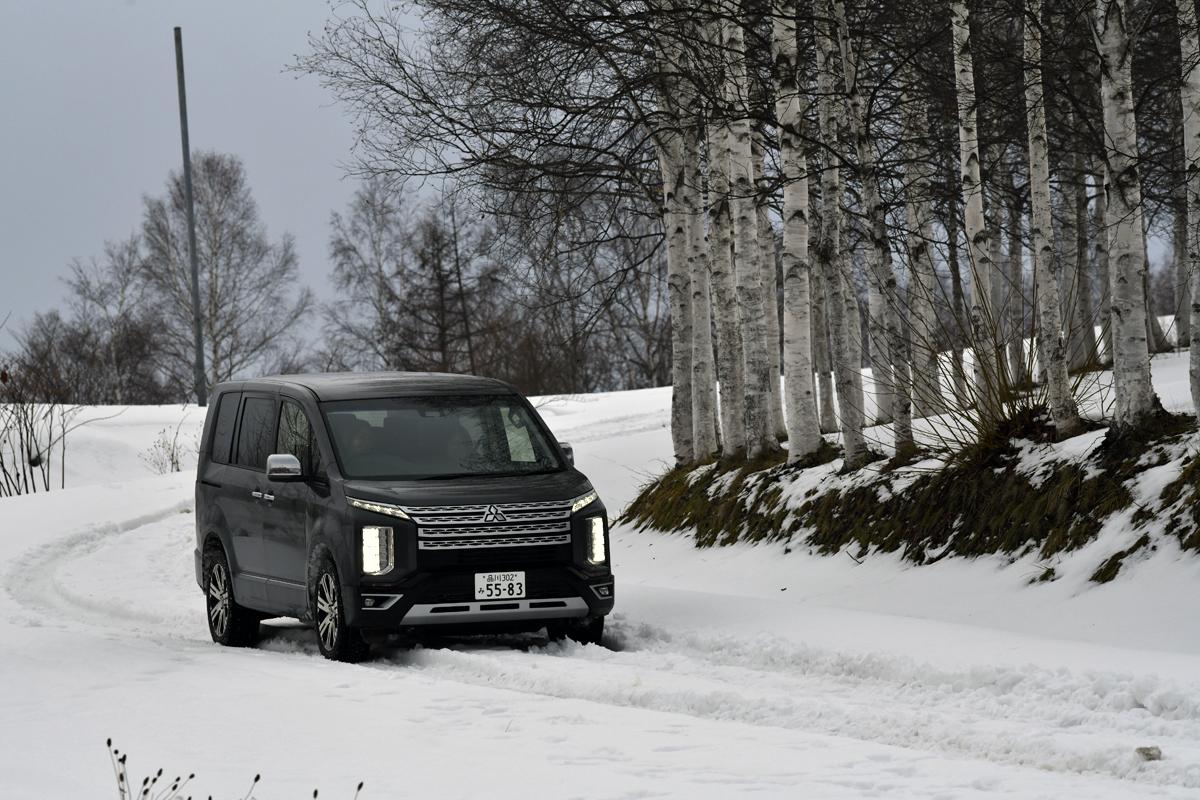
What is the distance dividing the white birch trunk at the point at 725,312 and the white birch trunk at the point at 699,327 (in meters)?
0.17

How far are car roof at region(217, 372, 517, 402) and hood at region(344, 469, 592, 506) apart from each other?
919 millimetres

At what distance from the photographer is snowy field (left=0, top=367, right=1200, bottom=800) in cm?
595

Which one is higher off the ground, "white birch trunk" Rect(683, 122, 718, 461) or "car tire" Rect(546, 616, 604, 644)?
"white birch trunk" Rect(683, 122, 718, 461)

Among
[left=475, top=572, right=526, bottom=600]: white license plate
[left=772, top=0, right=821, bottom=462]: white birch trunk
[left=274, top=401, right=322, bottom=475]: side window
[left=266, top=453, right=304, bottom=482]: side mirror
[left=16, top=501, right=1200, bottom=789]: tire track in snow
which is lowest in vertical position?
[left=16, top=501, right=1200, bottom=789]: tire track in snow

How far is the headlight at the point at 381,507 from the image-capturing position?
957 centimetres

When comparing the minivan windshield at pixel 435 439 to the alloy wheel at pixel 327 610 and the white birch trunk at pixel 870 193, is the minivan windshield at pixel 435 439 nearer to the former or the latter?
the alloy wheel at pixel 327 610

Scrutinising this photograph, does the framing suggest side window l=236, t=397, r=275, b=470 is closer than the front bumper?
No

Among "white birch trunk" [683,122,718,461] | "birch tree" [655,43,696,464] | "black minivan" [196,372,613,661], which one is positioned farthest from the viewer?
"white birch trunk" [683,122,718,461]

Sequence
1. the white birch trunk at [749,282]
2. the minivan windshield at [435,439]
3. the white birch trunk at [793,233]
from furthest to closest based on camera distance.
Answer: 1. the white birch trunk at [749,282]
2. the white birch trunk at [793,233]
3. the minivan windshield at [435,439]

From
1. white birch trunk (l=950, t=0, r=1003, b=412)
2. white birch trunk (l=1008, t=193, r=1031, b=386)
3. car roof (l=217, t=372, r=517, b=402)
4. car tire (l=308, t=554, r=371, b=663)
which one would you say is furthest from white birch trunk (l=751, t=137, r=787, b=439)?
car tire (l=308, t=554, r=371, b=663)

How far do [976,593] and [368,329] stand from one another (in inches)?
1819

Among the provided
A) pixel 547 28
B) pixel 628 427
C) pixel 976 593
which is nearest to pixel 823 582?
pixel 976 593

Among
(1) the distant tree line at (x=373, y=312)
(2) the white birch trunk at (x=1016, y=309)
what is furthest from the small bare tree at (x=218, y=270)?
(2) the white birch trunk at (x=1016, y=309)

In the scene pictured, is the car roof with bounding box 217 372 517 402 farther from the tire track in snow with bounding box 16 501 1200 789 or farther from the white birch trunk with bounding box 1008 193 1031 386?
the white birch trunk with bounding box 1008 193 1031 386
